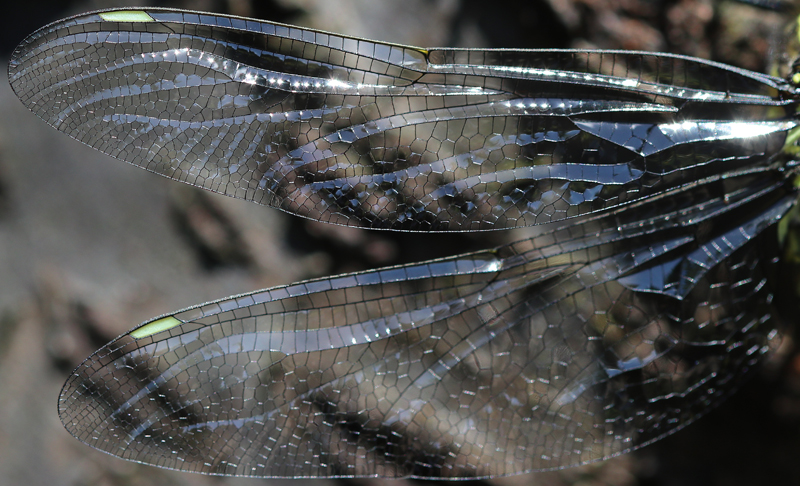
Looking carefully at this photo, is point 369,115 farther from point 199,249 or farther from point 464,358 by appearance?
point 199,249

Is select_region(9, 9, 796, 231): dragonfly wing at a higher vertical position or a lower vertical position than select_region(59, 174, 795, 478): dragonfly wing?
higher

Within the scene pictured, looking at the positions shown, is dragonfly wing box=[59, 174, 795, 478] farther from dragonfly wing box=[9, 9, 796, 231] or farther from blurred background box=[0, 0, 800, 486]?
blurred background box=[0, 0, 800, 486]

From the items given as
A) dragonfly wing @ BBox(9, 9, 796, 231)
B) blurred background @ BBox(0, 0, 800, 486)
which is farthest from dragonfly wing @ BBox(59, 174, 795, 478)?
blurred background @ BBox(0, 0, 800, 486)

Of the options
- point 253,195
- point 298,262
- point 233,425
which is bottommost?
point 233,425

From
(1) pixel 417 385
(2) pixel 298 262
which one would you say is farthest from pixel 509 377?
(2) pixel 298 262

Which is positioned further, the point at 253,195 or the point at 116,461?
the point at 116,461

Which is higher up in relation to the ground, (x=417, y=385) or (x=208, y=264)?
(x=208, y=264)

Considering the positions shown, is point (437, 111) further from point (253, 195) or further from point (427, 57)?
point (253, 195)
